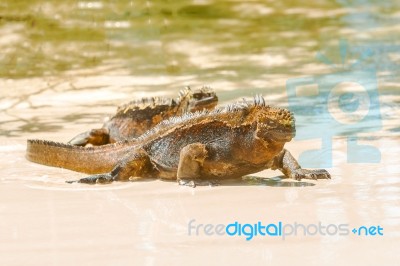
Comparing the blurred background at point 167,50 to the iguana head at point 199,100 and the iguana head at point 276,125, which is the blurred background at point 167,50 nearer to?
the iguana head at point 199,100

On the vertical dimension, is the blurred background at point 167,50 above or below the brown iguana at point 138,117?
above

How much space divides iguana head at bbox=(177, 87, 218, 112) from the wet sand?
0.97m

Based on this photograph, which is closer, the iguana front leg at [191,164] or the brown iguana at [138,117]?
the iguana front leg at [191,164]

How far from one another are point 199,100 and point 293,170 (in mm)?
2140

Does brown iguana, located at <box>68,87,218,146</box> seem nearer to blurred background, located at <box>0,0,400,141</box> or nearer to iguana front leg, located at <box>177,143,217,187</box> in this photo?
blurred background, located at <box>0,0,400,141</box>

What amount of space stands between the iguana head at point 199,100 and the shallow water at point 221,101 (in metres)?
0.86

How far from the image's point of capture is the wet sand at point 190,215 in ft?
20.2

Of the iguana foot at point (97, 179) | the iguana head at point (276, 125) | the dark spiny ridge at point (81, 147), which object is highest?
the iguana head at point (276, 125)

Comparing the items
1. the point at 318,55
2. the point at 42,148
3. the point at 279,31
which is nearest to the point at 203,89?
the point at 42,148

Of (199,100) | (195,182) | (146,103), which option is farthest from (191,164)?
(146,103)

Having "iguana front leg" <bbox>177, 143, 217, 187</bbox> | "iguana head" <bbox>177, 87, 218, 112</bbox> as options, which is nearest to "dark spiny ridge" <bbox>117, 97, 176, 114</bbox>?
"iguana head" <bbox>177, 87, 218, 112</bbox>

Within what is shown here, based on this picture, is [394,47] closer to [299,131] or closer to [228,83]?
[228,83]

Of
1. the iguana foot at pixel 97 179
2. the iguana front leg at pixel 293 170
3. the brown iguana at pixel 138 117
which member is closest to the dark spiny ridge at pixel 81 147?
the iguana foot at pixel 97 179

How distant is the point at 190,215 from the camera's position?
7254mm
